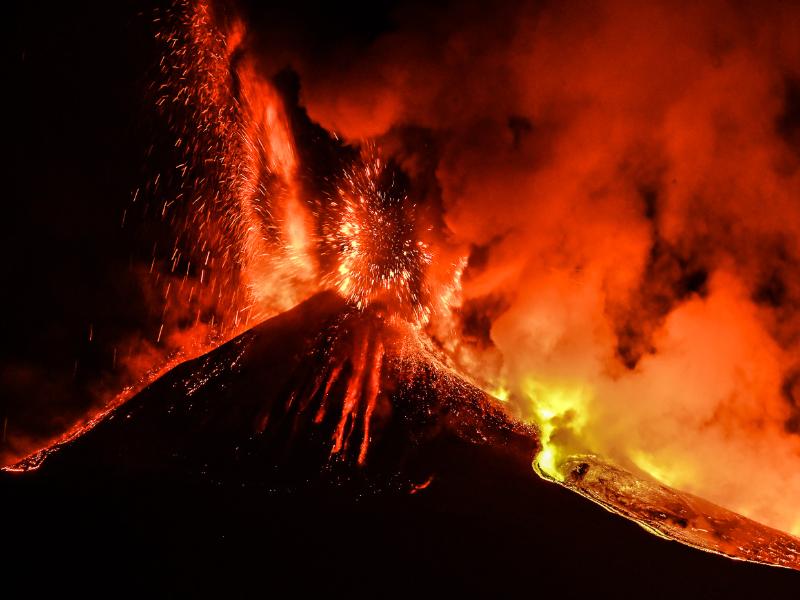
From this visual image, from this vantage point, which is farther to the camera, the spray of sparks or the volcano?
the spray of sparks

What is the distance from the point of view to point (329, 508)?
4.55 m

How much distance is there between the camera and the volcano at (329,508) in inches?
154

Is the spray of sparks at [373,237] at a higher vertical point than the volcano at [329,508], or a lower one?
higher

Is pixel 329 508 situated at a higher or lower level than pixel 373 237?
lower

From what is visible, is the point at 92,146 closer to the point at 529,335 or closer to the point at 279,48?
the point at 279,48

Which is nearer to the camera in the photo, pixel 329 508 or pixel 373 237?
pixel 329 508

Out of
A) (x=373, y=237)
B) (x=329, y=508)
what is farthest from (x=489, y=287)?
(x=329, y=508)

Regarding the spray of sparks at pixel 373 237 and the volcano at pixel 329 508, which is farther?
the spray of sparks at pixel 373 237

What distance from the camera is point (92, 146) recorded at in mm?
11523

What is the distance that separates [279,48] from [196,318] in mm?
6500

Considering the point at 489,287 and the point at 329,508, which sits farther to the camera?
the point at 489,287

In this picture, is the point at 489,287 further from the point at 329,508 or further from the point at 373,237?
the point at 329,508

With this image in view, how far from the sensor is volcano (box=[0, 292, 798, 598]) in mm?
3902

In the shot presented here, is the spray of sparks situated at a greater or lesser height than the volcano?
greater
